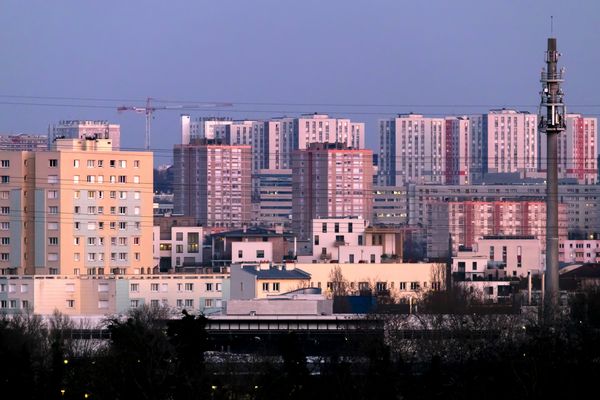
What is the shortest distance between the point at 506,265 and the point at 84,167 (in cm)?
1226

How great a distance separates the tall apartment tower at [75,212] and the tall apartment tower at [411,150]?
46356 mm

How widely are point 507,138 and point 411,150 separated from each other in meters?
3.97

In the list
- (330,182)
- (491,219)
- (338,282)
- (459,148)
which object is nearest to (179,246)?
(338,282)

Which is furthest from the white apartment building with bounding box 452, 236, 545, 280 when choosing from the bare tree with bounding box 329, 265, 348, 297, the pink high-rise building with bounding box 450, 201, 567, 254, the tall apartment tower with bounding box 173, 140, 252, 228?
the tall apartment tower with bounding box 173, 140, 252, 228

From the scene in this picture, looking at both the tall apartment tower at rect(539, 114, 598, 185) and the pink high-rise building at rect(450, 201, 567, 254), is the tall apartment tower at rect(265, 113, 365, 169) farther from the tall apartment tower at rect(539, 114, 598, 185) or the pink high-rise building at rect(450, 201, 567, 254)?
the pink high-rise building at rect(450, 201, 567, 254)

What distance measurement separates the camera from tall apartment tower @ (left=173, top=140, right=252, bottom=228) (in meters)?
67.8

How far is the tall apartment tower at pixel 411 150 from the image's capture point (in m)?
81.8

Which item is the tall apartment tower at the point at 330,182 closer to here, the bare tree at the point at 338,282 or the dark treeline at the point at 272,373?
the bare tree at the point at 338,282

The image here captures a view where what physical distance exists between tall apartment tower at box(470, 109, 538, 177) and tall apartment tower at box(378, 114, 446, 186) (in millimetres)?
1616

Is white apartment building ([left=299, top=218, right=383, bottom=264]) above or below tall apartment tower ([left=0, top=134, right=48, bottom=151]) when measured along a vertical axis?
below

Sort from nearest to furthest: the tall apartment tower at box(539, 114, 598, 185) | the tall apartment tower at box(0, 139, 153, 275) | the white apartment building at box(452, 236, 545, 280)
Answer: the tall apartment tower at box(0, 139, 153, 275), the white apartment building at box(452, 236, 545, 280), the tall apartment tower at box(539, 114, 598, 185)

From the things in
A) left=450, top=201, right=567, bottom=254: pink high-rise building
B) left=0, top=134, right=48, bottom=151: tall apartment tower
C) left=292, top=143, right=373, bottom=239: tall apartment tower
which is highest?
left=0, top=134, right=48, bottom=151: tall apartment tower

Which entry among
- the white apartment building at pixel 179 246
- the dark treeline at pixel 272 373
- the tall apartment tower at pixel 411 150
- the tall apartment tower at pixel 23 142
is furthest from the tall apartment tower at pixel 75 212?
the tall apartment tower at pixel 411 150

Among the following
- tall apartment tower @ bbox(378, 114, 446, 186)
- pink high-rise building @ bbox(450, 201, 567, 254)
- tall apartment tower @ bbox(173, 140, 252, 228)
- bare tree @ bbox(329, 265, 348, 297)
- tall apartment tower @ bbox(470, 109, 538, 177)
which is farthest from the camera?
tall apartment tower @ bbox(378, 114, 446, 186)
